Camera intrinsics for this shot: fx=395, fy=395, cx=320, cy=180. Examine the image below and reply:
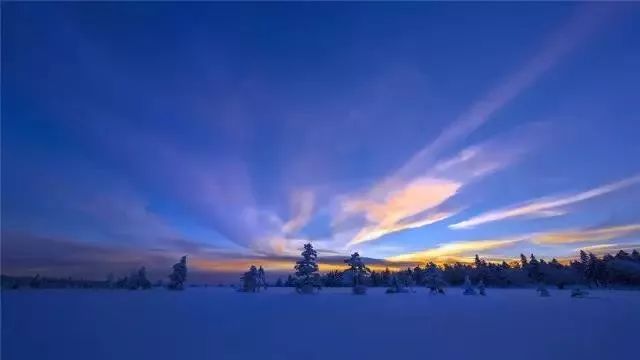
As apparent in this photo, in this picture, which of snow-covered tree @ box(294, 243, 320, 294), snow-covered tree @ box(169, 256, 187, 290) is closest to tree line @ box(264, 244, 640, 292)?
snow-covered tree @ box(294, 243, 320, 294)

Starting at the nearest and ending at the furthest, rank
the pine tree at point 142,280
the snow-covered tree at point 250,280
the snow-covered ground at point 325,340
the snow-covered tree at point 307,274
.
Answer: the snow-covered ground at point 325,340, the snow-covered tree at point 307,274, the snow-covered tree at point 250,280, the pine tree at point 142,280

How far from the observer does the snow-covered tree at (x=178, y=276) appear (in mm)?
104938

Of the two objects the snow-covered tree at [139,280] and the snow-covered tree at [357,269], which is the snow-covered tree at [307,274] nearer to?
the snow-covered tree at [357,269]

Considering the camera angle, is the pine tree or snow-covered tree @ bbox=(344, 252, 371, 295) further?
the pine tree

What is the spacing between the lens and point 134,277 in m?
138

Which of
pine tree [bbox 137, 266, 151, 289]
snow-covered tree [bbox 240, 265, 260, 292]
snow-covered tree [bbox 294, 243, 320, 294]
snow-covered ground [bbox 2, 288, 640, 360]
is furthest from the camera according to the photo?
pine tree [bbox 137, 266, 151, 289]

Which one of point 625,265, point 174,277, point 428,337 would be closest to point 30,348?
point 428,337

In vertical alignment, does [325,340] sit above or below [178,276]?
below

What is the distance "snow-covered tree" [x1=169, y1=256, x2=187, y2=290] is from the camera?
105 meters

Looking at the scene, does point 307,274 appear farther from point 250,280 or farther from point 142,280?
point 142,280

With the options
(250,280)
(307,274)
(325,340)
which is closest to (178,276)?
(250,280)

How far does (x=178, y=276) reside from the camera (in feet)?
344

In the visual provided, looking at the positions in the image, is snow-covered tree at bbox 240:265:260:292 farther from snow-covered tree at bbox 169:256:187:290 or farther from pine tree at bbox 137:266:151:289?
pine tree at bbox 137:266:151:289

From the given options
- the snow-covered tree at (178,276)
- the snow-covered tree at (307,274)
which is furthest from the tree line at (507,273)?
the snow-covered tree at (178,276)
